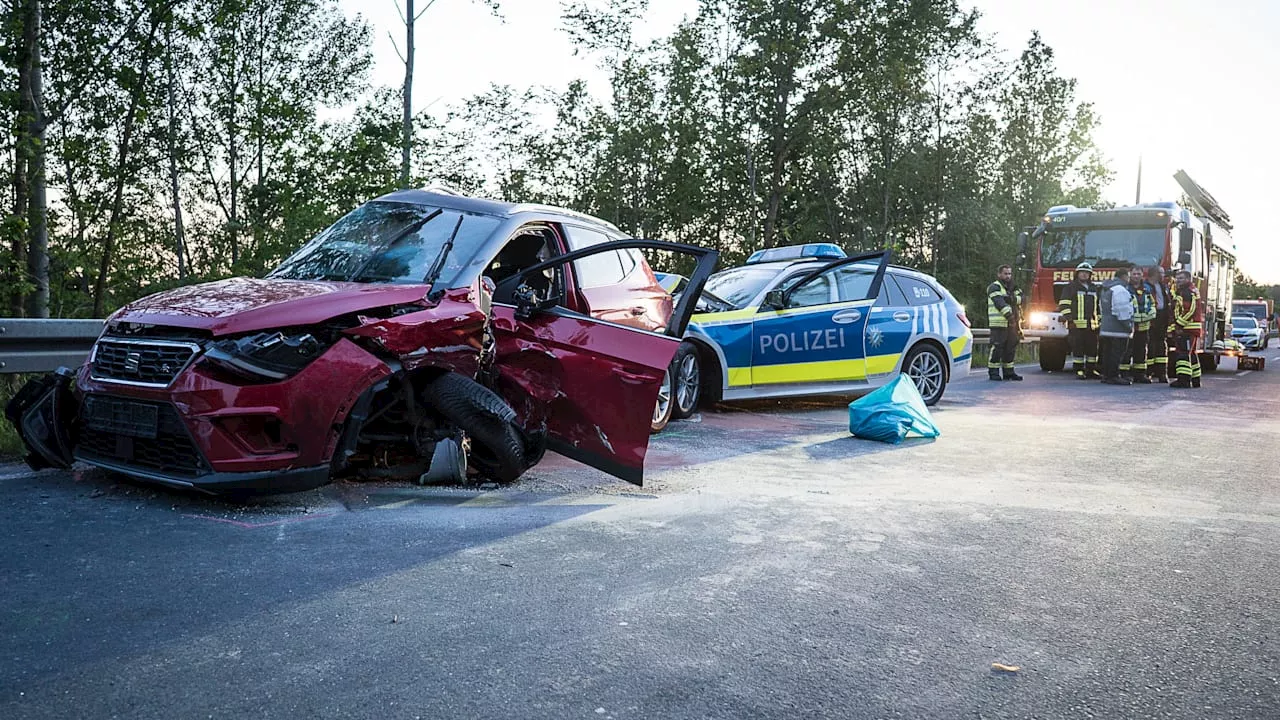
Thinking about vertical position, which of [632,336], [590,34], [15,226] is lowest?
[632,336]

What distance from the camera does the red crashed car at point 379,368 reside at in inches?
183

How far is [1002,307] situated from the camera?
16828 mm

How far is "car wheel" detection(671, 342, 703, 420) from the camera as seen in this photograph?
30.0 ft

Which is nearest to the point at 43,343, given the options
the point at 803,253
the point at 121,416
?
the point at 121,416

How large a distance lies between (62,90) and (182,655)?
42.1 ft

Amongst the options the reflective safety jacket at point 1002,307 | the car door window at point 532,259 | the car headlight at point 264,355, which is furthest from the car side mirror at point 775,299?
the reflective safety jacket at point 1002,307

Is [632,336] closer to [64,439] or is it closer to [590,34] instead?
[64,439]

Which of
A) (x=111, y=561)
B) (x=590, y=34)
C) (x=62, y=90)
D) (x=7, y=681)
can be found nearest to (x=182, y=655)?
(x=7, y=681)

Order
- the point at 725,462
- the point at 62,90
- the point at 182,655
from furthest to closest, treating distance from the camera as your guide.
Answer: the point at 62,90 → the point at 725,462 → the point at 182,655

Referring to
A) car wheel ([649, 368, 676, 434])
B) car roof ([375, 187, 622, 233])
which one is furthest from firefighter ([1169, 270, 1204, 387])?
car roof ([375, 187, 622, 233])

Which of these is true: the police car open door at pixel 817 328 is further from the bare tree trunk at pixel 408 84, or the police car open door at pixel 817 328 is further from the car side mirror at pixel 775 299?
the bare tree trunk at pixel 408 84

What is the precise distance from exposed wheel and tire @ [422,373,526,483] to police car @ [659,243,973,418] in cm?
355

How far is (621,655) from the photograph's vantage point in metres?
3.10

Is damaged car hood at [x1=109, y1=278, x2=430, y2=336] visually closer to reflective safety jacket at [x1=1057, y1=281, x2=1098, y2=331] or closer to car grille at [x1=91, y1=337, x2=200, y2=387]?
car grille at [x1=91, y1=337, x2=200, y2=387]
